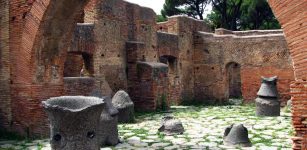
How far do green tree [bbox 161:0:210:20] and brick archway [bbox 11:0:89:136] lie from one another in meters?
28.0

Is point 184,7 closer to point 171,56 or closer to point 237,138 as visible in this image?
point 171,56

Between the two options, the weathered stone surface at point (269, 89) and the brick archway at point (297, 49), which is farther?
the weathered stone surface at point (269, 89)

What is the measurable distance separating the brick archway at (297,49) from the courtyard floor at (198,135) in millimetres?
2876

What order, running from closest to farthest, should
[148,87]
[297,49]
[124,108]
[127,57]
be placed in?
1. [297,49]
2. [124,108]
3. [148,87]
4. [127,57]

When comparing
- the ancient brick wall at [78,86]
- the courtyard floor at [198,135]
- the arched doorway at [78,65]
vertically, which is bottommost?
the courtyard floor at [198,135]

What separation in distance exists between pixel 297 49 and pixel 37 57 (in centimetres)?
594

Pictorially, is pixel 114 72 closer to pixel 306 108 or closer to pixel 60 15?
pixel 60 15

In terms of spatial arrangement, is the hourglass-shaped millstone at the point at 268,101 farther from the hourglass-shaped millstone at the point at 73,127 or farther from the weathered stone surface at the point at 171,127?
the hourglass-shaped millstone at the point at 73,127

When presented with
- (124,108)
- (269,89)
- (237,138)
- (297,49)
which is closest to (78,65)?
(124,108)

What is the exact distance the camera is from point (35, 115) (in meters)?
8.34

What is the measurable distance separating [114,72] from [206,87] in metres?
6.10

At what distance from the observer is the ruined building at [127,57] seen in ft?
26.0

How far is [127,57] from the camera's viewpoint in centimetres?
1316

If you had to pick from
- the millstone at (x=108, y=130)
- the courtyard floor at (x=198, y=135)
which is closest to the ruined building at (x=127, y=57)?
the courtyard floor at (x=198, y=135)
